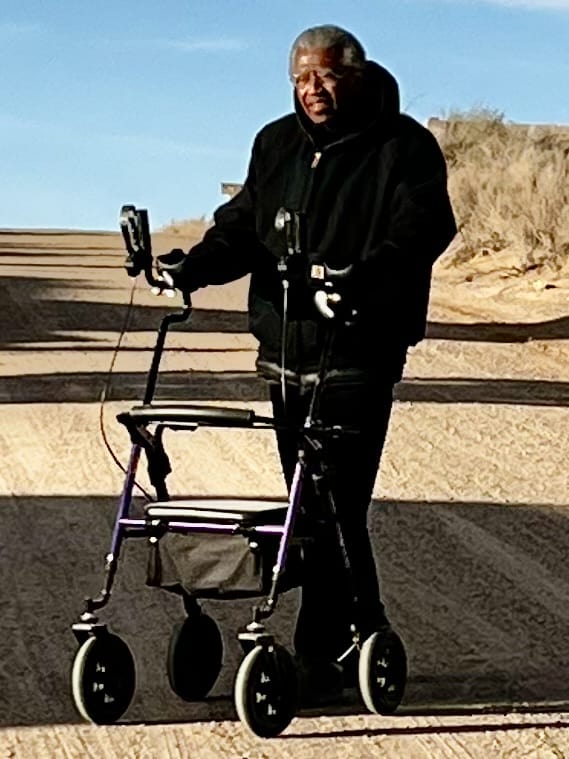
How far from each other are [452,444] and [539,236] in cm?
1510

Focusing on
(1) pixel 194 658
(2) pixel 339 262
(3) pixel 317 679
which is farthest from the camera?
(1) pixel 194 658

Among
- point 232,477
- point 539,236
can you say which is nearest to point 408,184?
point 232,477

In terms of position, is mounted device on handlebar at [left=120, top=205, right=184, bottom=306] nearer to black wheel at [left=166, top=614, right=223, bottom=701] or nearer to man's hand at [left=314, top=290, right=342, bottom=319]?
man's hand at [left=314, top=290, right=342, bottom=319]

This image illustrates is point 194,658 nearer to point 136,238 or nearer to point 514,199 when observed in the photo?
point 136,238

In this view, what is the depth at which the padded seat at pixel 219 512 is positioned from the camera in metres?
6.70

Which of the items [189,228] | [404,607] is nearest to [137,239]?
[404,607]

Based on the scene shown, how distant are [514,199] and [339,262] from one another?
81.5 ft

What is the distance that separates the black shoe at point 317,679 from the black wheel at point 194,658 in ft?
1.26

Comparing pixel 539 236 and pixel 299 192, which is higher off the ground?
pixel 299 192

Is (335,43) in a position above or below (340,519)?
above

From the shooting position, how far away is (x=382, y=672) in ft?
23.1

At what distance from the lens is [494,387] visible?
17.3 m

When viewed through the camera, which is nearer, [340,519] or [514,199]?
[340,519]

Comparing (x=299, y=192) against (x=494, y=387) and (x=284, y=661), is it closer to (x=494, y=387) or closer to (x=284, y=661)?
(x=284, y=661)
